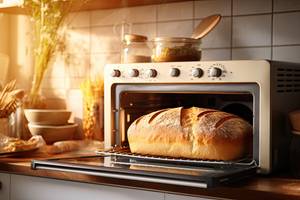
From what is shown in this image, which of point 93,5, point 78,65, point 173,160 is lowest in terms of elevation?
point 173,160

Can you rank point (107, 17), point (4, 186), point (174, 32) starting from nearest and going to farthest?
point (4, 186), point (174, 32), point (107, 17)

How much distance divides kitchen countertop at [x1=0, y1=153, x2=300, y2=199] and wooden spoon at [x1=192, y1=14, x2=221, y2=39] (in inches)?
21.5

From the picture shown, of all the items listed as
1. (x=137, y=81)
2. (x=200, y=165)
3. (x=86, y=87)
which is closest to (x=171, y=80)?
(x=137, y=81)

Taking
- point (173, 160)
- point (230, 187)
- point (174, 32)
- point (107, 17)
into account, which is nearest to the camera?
point (230, 187)

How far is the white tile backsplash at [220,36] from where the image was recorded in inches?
68.1

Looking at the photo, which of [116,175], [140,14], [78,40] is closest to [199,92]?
[116,175]

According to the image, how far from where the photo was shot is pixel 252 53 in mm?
1684

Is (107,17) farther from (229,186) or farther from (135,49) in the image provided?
(229,186)

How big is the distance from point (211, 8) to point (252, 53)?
0.69 feet

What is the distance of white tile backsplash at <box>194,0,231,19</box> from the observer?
68.1 inches

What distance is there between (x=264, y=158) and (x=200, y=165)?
15 cm

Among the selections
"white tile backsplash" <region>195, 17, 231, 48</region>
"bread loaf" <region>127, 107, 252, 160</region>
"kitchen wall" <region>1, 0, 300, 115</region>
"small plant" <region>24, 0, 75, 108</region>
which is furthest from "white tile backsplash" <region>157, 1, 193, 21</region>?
"bread loaf" <region>127, 107, 252, 160</region>

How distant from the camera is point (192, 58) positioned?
1484 mm

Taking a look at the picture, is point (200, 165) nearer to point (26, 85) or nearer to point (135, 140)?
point (135, 140)
